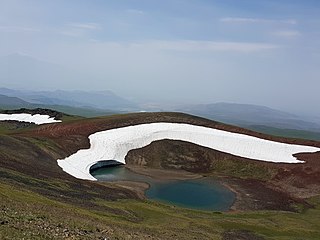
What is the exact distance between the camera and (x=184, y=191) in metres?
88.0

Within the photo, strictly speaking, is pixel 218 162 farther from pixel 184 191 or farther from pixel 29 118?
pixel 29 118

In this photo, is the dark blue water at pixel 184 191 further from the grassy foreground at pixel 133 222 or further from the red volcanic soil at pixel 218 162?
the grassy foreground at pixel 133 222

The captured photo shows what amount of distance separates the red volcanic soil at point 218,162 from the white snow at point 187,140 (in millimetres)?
2866

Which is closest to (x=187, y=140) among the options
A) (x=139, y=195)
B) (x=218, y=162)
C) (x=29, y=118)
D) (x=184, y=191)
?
(x=218, y=162)

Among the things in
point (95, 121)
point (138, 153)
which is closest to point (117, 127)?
point (95, 121)

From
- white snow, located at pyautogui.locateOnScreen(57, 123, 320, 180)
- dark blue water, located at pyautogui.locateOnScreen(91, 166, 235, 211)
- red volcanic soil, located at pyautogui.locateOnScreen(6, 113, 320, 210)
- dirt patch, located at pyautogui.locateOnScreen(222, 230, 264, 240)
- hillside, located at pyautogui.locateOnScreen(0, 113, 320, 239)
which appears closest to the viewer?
hillside, located at pyautogui.locateOnScreen(0, 113, 320, 239)

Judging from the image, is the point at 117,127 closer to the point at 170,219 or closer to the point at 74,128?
the point at 74,128

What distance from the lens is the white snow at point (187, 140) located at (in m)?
115

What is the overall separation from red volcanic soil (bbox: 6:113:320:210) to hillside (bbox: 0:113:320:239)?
236mm

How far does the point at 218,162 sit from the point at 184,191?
99.4 feet

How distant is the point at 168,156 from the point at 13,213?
86.5 metres

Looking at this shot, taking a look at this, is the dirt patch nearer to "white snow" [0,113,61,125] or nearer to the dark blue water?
the dark blue water

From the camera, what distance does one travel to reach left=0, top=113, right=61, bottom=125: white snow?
6637 inches

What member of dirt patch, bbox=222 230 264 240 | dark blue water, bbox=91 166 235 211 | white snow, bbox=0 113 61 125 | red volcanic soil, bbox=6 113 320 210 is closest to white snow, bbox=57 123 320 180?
red volcanic soil, bbox=6 113 320 210
